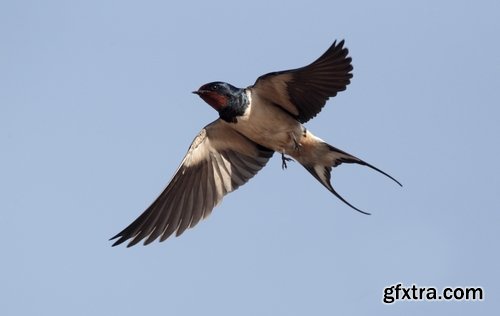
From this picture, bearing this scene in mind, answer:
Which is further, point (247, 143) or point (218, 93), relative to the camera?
point (247, 143)

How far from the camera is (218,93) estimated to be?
8.37m

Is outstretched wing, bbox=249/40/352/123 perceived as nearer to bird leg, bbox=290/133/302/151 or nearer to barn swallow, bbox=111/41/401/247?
barn swallow, bbox=111/41/401/247

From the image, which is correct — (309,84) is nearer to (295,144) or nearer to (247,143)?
(295,144)

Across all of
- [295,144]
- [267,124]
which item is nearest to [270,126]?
[267,124]

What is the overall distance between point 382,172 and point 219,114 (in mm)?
1341

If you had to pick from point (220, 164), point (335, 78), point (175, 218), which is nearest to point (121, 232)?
point (175, 218)

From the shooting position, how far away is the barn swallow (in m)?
8.17

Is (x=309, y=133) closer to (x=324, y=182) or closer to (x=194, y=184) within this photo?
(x=324, y=182)

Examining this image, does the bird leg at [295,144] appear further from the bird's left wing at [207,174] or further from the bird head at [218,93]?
the bird head at [218,93]

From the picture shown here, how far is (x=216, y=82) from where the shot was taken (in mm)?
8422

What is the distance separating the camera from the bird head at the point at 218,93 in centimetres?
Answer: 831

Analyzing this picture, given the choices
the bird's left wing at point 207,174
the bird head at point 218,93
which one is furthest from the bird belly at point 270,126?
the bird's left wing at point 207,174

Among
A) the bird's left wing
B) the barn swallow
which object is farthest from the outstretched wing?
the bird's left wing

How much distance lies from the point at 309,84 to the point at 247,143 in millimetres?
915
